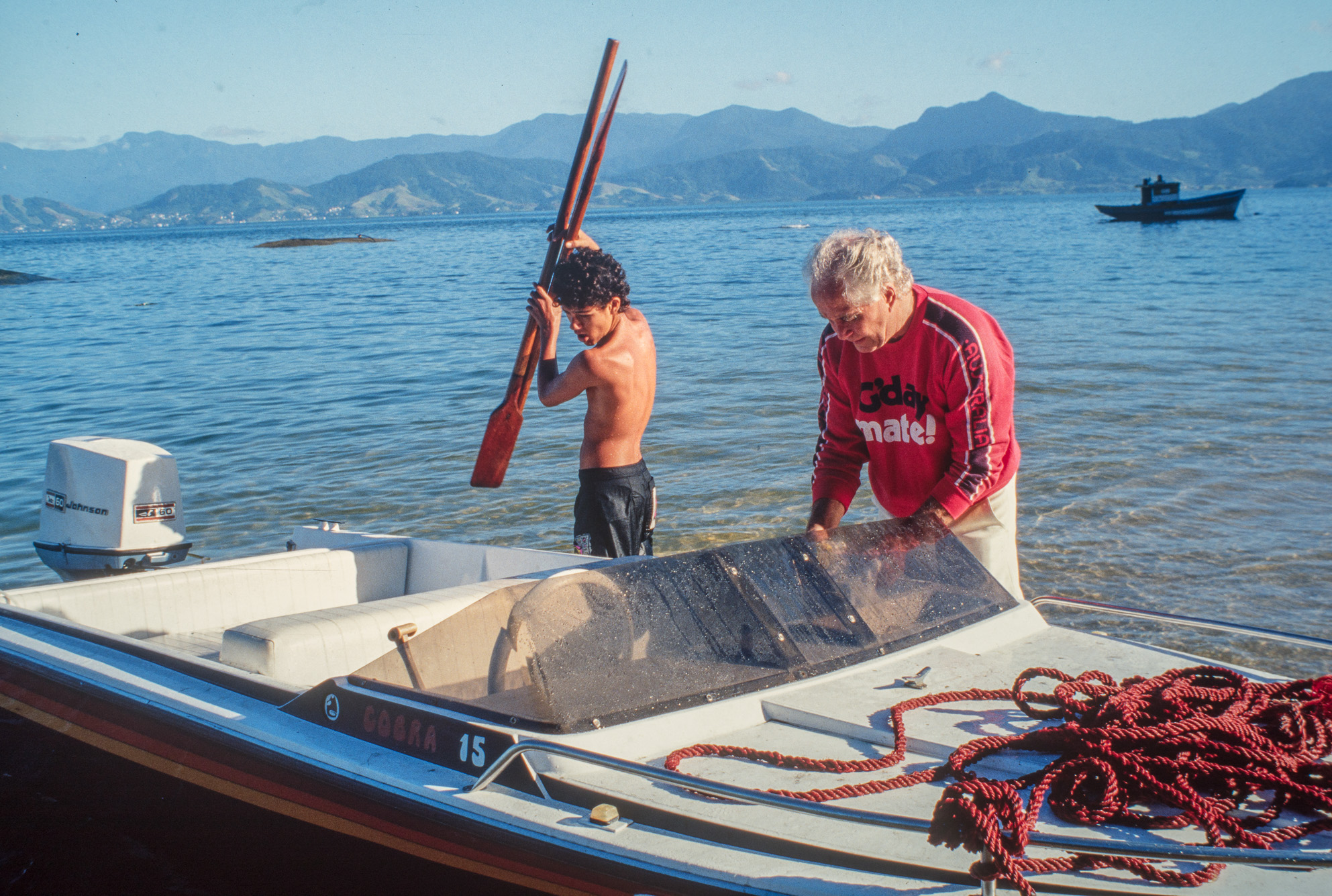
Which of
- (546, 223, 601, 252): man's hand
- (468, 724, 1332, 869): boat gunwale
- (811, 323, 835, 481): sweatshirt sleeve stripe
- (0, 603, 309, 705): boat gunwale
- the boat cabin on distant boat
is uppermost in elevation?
the boat cabin on distant boat

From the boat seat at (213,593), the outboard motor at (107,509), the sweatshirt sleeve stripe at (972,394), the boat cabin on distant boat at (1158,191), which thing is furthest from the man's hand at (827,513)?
the boat cabin on distant boat at (1158,191)

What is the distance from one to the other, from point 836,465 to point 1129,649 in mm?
1154

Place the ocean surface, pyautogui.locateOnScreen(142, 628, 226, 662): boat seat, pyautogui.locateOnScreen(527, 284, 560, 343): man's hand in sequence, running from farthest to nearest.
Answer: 1. the ocean surface
2. pyautogui.locateOnScreen(527, 284, 560, 343): man's hand
3. pyautogui.locateOnScreen(142, 628, 226, 662): boat seat

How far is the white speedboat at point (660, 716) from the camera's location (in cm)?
200

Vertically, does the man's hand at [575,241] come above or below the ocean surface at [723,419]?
above

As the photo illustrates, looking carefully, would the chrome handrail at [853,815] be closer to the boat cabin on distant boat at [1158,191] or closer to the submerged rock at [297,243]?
the boat cabin on distant boat at [1158,191]

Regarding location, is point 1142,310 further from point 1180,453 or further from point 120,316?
point 120,316

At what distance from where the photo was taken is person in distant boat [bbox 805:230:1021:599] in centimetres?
297

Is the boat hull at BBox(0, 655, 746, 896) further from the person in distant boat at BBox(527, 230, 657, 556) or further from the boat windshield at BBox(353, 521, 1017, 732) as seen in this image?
the person in distant boat at BBox(527, 230, 657, 556)

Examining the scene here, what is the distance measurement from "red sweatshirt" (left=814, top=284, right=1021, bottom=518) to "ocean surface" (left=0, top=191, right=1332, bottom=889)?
8.62 feet

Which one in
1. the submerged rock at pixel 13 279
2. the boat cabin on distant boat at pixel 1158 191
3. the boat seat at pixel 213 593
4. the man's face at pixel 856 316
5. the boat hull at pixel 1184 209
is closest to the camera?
the man's face at pixel 856 316

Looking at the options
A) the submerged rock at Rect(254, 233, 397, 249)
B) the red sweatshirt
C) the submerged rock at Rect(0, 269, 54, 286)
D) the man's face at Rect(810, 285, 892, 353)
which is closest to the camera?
the man's face at Rect(810, 285, 892, 353)

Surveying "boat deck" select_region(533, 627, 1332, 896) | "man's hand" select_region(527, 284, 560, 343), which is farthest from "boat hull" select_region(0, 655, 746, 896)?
"man's hand" select_region(527, 284, 560, 343)

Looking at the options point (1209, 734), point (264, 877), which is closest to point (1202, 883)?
point (1209, 734)
